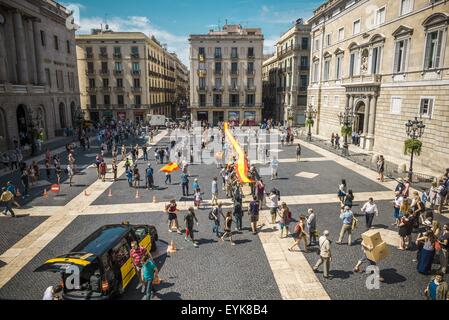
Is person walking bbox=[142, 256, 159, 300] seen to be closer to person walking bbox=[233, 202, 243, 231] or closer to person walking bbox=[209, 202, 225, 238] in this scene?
person walking bbox=[209, 202, 225, 238]

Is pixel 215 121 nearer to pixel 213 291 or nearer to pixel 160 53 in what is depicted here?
pixel 160 53

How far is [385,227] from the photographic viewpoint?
13633mm

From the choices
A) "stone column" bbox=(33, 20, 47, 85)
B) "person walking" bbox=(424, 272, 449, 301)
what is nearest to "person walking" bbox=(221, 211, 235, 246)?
"person walking" bbox=(424, 272, 449, 301)

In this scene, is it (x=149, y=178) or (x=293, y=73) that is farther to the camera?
(x=293, y=73)

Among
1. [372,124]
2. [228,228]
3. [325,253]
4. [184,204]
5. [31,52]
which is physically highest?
[31,52]

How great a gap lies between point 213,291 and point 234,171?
10501mm

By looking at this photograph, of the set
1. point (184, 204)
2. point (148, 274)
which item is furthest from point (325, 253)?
point (184, 204)

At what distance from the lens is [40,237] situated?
13.0 meters

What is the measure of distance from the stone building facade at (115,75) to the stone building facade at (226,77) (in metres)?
9.43

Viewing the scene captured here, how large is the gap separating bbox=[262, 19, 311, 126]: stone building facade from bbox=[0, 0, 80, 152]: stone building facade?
35.2 metres

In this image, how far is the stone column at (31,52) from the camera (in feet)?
118

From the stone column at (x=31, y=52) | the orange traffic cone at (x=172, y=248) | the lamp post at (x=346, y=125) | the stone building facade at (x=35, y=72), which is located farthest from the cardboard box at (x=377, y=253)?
the stone column at (x=31, y=52)

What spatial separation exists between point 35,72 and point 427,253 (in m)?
42.7

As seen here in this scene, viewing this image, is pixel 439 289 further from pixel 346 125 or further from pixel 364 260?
pixel 346 125
